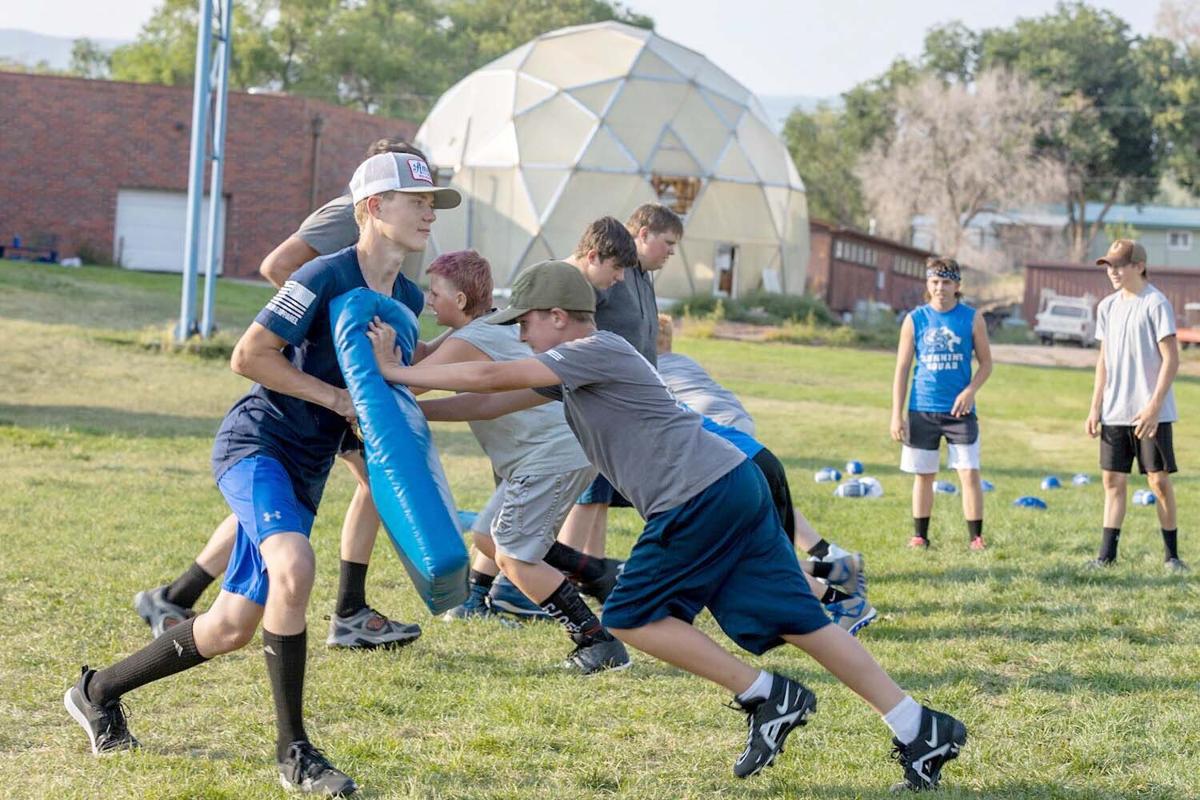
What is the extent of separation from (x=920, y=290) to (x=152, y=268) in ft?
102

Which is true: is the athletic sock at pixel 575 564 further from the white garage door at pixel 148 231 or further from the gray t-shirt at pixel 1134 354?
the white garage door at pixel 148 231

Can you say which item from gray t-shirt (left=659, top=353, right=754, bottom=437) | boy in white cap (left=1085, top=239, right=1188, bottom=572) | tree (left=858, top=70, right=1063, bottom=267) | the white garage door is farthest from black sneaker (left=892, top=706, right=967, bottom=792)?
tree (left=858, top=70, right=1063, bottom=267)

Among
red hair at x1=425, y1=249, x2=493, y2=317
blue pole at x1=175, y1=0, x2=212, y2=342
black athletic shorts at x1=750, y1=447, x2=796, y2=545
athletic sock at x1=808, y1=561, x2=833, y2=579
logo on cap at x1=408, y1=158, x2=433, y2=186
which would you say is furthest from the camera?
blue pole at x1=175, y1=0, x2=212, y2=342

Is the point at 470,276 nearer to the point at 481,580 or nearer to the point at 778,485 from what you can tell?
the point at 778,485

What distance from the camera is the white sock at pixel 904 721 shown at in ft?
14.7

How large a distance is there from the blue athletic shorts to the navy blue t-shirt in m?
0.06

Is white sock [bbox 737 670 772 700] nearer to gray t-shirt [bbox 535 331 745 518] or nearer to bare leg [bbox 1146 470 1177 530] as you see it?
gray t-shirt [bbox 535 331 745 518]

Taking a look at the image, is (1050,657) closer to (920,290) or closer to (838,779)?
(838,779)

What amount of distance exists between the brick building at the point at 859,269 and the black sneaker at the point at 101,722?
43122mm

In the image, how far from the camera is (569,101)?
38.6 meters

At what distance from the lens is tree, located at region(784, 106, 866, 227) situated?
244 ft

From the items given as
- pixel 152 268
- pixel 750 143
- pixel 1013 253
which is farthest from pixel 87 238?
pixel 1013 253

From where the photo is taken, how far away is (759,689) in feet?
14.7

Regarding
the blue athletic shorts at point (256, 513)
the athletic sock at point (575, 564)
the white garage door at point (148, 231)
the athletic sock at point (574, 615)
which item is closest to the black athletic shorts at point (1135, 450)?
the athletic sock at point (575, 564)
